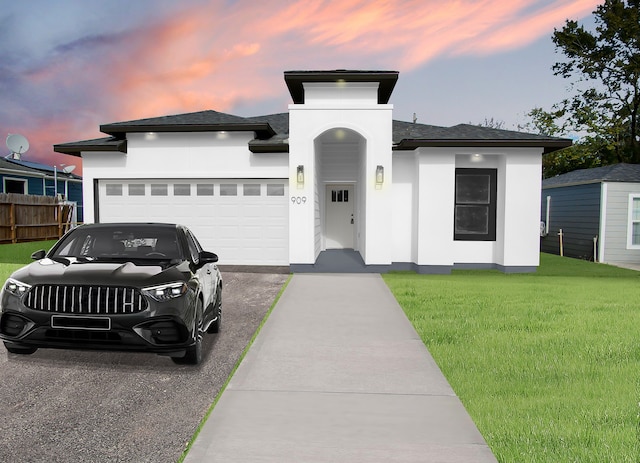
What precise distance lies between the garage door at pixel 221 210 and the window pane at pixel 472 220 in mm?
5435

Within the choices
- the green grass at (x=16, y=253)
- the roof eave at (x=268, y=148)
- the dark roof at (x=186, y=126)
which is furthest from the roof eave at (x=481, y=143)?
the green grass at (x=16, y=253)

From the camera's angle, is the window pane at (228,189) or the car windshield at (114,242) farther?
the window pane at (228,189)

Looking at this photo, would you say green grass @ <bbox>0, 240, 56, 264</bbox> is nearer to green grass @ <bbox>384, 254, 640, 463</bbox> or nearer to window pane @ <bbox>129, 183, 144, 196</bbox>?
window pane @ <bbox>129, 183, 144, 196</bbox>

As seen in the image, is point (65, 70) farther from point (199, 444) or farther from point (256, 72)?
point (199, 444)

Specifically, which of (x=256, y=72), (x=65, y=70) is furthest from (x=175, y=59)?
(x=65, y=70)

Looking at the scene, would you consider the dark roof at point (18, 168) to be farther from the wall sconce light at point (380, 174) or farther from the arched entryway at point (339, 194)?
the wall sconce light at point (380, 174)

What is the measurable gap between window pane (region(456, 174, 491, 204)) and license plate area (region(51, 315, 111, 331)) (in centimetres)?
1129

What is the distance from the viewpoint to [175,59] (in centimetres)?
1730

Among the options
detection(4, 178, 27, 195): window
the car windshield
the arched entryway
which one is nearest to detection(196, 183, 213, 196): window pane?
the arched entryway

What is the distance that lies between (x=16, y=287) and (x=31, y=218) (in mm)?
22011

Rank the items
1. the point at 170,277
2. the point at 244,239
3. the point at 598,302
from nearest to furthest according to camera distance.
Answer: the point at 170,277 < the point at 598,302 < the point at 244,239

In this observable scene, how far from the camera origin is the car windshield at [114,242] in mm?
5531

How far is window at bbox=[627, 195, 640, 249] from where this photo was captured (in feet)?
56.5

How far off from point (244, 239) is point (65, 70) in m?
17.9
